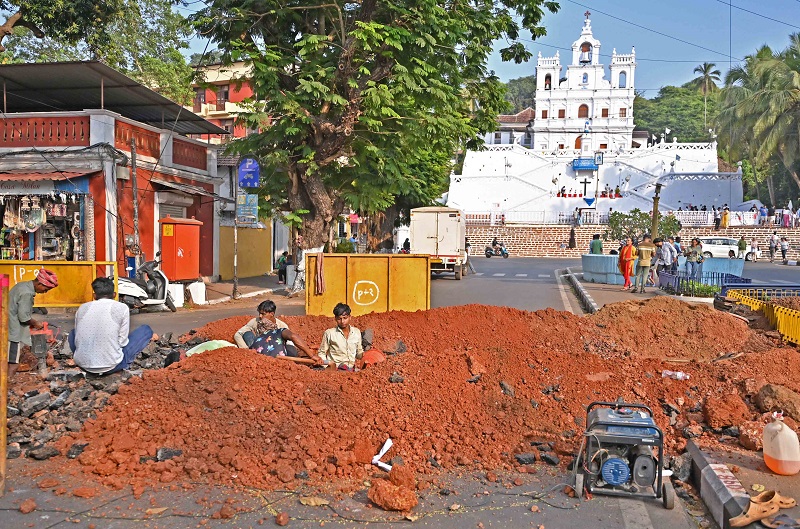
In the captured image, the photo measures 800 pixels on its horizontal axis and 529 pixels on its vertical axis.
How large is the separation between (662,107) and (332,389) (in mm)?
102097

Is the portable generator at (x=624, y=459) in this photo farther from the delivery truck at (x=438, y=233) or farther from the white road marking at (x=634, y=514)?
the delivery truck at (x=438, y=233)

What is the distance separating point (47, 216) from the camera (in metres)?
17.6

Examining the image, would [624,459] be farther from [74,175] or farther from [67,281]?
[74,175]

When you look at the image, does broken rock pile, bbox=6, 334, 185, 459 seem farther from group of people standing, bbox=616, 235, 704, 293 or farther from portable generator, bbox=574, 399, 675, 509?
group of people standing, bbox=616, 235, 704, 293

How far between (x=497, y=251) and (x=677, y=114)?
5808 cm

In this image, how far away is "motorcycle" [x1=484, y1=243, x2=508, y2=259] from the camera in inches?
1971

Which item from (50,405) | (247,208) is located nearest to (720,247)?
(247,208)

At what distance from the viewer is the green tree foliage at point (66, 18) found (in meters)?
21.7

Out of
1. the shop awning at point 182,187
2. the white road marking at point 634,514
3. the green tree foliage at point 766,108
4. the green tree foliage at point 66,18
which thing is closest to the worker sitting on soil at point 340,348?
the white road marking at point 634,514

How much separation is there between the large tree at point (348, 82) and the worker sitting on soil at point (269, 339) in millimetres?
8875

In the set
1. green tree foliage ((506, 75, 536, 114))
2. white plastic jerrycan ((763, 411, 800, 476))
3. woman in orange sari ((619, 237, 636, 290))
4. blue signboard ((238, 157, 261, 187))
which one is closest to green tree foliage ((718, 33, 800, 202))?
woman in orange sari ((619, 237, 636, 290))

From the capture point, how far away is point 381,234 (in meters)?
37.2

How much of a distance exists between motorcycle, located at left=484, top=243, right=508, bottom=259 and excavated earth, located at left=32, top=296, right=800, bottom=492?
41.0m

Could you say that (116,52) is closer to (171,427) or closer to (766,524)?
(171,427)
